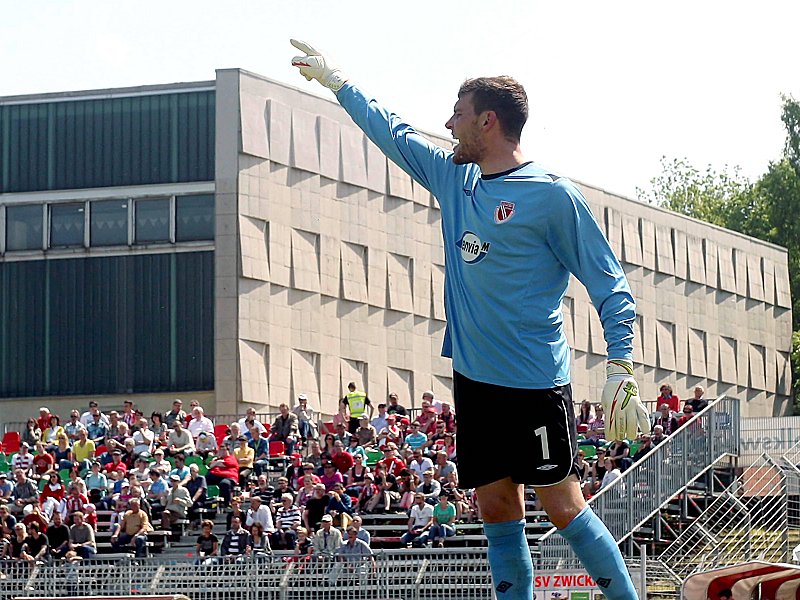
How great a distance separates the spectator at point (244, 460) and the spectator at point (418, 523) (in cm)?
485

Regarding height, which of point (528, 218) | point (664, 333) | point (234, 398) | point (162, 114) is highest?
point (162, 114)

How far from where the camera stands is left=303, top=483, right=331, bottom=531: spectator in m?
21.7

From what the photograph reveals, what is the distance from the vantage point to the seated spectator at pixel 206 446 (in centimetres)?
2686

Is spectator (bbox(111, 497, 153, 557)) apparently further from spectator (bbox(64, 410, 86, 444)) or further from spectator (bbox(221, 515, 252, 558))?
spectator (bbox(64, 410, 86, 444))

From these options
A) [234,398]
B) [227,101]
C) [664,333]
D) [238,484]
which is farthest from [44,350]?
[664,333]

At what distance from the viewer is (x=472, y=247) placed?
18.1 ft

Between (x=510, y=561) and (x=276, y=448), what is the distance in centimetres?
2172

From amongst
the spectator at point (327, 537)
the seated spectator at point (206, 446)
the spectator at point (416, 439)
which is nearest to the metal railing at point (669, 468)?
the spectator at point (327, 537)

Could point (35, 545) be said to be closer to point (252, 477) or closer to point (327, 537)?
point (252, 477)

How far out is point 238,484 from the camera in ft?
83.4

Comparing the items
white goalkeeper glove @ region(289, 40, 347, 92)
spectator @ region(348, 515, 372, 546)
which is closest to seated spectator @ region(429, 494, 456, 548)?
spectator @ region(348, 515, 372, 546)

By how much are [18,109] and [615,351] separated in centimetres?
3807

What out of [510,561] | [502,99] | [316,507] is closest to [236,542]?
[316,507]

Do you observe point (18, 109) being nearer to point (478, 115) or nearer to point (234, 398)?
point (234, 398)
